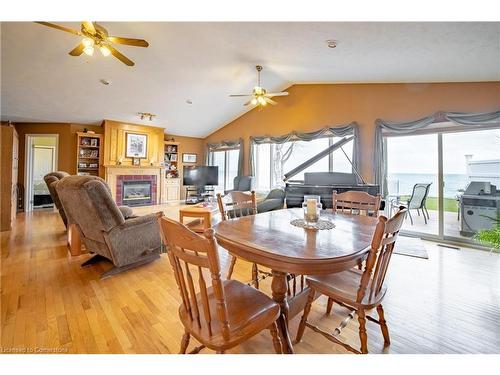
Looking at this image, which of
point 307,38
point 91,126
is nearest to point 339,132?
point 307,38

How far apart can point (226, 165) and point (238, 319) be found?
23.7ft

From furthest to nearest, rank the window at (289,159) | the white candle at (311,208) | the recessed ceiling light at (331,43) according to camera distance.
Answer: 1. the window at (289,159)
2. the recessed ceiling light at (331,43)
3. the white candle at (311,208)

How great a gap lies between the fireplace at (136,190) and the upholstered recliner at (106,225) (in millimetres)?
4370

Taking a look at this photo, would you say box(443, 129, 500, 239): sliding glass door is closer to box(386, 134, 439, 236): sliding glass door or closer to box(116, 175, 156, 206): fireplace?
box(386, 134, 439, 236): sliding glass door

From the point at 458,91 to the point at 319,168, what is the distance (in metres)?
2.71

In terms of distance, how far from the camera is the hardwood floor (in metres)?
1.48

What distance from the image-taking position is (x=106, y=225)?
2262mm

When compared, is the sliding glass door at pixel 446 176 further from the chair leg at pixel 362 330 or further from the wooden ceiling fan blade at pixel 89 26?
the wooden ceiling fan blade at pixel 89 26

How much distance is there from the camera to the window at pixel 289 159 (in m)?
5.18

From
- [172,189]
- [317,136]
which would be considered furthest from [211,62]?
[172,189]

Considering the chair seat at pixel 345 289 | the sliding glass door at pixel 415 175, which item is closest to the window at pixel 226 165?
the sliding glass door at pixel 415 175

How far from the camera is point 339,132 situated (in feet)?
15.9

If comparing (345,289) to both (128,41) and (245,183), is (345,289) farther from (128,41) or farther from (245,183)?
(245,183)

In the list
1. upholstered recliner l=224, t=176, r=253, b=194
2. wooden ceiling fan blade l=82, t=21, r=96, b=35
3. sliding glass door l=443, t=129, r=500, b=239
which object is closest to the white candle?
wooden ceiling fan blade l=82, t=21, r=96, b=35
